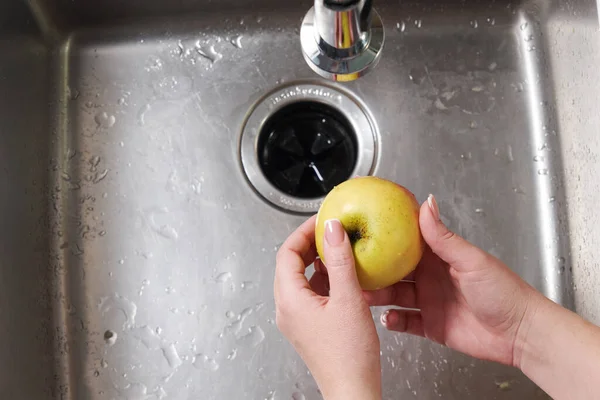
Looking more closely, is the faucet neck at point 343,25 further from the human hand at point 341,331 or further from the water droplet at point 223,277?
the water droplet at point 223,277

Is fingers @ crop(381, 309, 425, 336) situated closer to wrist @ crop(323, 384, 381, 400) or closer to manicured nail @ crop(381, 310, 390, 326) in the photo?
manicured nail @ crop(381, 310, 390, 326)

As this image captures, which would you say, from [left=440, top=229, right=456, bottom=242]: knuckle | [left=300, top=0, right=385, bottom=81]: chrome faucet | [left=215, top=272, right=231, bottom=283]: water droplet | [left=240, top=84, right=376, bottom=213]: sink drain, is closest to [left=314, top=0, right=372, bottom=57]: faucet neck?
[left=300, top=0, right=385, bottom=81]: chrome faucet

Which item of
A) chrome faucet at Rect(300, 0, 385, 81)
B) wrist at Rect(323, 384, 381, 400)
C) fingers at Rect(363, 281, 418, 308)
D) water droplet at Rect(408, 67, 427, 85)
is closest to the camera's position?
wrist at Rect(323, 384, 381, 400)

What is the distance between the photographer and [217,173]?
2.89 ft

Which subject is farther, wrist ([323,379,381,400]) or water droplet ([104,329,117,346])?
water droplet ([104,329,117,346])

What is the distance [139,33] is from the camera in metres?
0.94

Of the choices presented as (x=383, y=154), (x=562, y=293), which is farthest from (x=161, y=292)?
(x=562, y=293)

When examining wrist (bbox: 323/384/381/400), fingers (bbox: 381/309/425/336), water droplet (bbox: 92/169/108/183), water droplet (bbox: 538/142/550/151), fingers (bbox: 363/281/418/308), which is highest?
water droplet (bbox: 92/169/108/183)

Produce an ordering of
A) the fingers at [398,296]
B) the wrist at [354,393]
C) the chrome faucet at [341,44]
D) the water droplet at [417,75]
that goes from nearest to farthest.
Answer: the wrist at [354,393] < the chrome faucet at [341,44] < the fingers at [398,296] < the water droplet at [417,75]

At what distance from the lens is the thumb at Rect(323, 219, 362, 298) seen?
0.57 meters

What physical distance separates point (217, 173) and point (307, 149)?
6.3 inches

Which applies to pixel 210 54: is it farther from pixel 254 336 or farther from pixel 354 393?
pixel 354 393

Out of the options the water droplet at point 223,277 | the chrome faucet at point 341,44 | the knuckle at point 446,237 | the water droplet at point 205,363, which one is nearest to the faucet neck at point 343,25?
the chrome faucet at point 341,44

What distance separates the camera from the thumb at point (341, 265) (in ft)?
1.87
